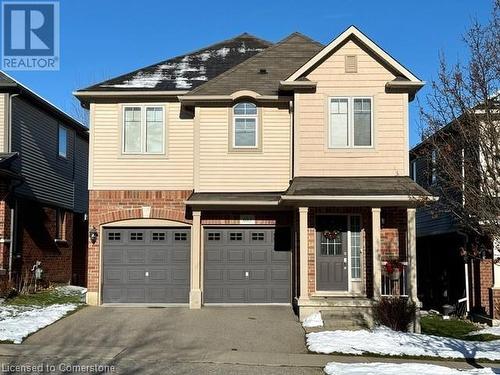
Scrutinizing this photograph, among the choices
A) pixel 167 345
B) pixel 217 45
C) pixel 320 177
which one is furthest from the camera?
pixel 217 45

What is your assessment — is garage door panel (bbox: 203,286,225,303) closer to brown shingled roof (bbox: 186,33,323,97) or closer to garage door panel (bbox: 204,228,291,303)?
garage door panel (bbox: 204,228,291,303)

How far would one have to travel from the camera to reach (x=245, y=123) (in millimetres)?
17594

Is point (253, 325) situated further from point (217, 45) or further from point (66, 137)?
point (66, 137)

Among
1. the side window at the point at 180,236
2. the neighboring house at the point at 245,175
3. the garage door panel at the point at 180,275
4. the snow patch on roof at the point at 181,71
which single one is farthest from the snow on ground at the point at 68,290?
the snow patch on roof at the point at 181,71

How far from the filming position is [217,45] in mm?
21578

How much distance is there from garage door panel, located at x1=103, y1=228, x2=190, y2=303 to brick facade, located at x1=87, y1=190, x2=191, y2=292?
369mm

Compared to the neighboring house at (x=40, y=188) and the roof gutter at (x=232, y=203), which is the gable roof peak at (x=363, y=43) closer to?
the roof gutter at (x=232, y=203)

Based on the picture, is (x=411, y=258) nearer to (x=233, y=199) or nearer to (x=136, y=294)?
(x=233, y=199)

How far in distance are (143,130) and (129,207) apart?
7.47 ft

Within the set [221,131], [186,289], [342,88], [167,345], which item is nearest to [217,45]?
[221,131]

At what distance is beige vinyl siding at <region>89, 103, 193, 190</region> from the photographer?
17.6 meters

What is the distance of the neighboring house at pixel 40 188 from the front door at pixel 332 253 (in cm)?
931

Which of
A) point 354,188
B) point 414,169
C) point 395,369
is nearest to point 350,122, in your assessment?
point 354,188

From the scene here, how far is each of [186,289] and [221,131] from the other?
462 centimetres
